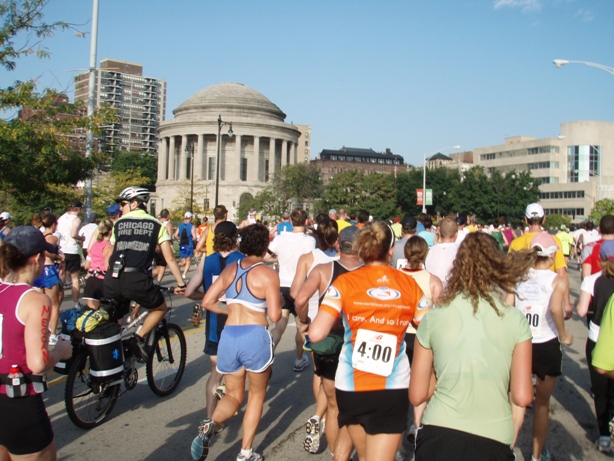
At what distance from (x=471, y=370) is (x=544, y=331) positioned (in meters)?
2.59

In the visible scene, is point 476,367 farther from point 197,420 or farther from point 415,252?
point 197,420

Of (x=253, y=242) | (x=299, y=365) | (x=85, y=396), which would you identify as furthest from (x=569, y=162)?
(x=85, y=396)

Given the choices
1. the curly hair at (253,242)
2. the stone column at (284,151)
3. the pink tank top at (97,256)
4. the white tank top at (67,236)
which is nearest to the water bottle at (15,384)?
the curly hair at (253,242)

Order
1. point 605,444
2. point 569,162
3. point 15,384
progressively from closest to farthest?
point 15,384, point 605,444, point 569,162

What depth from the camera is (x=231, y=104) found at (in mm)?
102562

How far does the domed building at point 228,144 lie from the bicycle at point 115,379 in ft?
305

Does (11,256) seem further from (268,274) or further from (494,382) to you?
(494,382)

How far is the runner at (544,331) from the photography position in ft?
17.6

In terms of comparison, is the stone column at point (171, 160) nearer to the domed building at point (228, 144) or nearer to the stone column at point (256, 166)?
the domed building at point (228, 144)

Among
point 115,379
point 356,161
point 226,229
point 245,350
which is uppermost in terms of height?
point 356,161

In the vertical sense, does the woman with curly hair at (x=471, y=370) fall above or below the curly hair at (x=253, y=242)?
below

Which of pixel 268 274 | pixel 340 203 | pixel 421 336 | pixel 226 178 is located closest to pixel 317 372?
pixel 268 274

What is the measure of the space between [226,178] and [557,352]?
329 feet

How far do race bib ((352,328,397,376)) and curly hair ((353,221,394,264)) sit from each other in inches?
20.7
